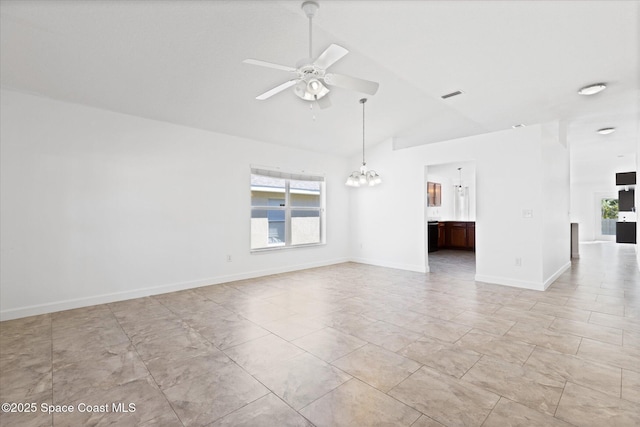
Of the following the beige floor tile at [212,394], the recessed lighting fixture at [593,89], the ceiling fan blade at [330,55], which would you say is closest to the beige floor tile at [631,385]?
the beige floor tile at [212,394]

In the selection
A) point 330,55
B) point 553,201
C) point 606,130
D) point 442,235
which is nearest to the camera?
point 330,55

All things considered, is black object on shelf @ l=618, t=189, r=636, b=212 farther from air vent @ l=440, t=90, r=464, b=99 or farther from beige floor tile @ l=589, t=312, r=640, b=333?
air vent @ l=440, t=90, r=464, b=99

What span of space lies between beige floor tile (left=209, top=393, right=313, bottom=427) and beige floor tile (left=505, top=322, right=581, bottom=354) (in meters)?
2.28

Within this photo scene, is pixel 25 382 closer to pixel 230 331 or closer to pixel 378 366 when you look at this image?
pixel 230 331

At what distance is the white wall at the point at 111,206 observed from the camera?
3.45 m

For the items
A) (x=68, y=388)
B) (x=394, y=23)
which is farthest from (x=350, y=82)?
(x=68, y=388)

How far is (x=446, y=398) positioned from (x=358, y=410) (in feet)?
1.97

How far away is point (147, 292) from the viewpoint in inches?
169

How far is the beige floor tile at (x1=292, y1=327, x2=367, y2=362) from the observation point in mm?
2527

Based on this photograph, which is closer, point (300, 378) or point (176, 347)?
point (300, 378)

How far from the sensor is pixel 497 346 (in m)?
2.60

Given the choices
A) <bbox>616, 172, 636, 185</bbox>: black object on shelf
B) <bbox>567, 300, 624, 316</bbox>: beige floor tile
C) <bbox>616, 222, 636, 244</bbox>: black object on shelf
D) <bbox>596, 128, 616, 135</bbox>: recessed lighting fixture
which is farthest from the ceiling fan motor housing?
<bbox>616, 222, 636, 244</bbox>: black object on shelf

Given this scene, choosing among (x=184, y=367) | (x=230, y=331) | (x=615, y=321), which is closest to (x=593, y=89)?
(x=615, y=321)

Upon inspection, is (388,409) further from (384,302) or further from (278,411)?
(384,302)
